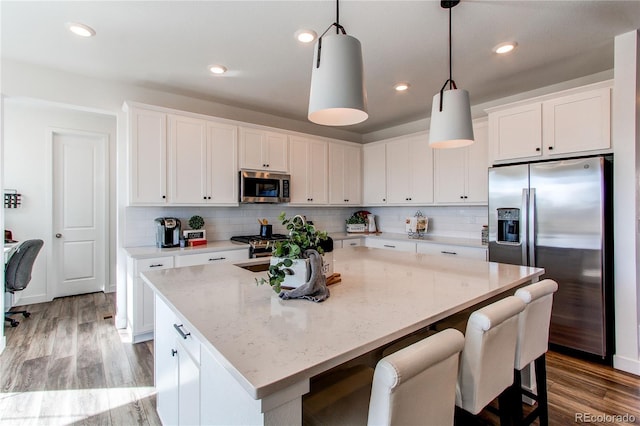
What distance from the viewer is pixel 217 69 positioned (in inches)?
116

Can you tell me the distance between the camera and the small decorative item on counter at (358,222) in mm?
4875

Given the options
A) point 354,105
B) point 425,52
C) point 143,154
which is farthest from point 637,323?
point 143,154

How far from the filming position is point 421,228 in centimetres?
440

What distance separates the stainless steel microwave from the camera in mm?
3762

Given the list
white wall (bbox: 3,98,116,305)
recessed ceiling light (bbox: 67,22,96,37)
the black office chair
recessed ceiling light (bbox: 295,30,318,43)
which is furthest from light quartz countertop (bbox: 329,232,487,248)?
white wall (bbox: 3,98,116,305)

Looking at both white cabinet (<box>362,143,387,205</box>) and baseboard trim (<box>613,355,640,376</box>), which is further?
white cabinet (<box>362,143,387,205</box>)

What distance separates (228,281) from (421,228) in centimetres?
333

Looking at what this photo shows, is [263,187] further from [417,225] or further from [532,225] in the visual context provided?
[532,225]

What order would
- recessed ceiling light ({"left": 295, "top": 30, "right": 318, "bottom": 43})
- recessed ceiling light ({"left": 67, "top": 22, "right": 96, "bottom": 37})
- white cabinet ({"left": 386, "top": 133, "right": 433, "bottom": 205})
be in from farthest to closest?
white cabinet ({"left": 386, "top": 133, "right": 433, "bottom": 205}) → recessed ceiling light ({"left": 295, "top": 30, "right": 318, "bottom": 43}) → recessed ceiling light ({"left": 67, "top": 22, "right": 96, "bottom": 37})

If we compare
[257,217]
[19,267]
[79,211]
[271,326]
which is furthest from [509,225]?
[79,211]

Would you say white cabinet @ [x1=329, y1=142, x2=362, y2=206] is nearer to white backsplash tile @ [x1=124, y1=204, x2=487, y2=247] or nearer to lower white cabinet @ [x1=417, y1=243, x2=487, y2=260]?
white backsplash tile @ [x1=124, y1=204, x2=487, y2=247]

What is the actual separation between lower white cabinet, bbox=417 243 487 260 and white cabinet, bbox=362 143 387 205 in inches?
41.6

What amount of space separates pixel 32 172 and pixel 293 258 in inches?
186

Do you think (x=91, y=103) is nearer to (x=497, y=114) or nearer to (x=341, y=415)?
(x=341, y=415)
